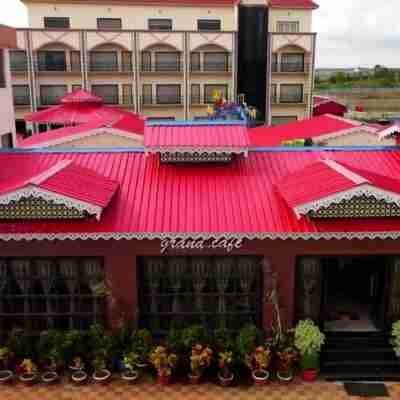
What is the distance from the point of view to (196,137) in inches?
566

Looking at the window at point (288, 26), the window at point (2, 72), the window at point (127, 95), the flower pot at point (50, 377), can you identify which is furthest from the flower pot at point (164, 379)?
the window at point (288, 26)

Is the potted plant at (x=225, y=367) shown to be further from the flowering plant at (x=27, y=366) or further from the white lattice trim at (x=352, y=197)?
the flowering plant at (x=27, y=366)

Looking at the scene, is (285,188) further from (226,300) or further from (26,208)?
(26,208)

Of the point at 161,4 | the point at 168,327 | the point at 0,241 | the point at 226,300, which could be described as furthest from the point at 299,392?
the point at 161,4

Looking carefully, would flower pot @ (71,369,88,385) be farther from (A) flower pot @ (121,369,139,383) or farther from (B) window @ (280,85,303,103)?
(B) window @ (280,85,303,103)

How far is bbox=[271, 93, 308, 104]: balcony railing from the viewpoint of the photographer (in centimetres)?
5903

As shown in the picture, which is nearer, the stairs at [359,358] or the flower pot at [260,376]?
the flower pot at [260,376]

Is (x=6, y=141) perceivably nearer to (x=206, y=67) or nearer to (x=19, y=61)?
(x=19, y=61)

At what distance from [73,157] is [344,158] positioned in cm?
818

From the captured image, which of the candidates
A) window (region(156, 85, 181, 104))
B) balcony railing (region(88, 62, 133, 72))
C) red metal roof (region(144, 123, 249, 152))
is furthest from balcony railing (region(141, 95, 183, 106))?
red metal roof (region(144, 123, 249, 152))

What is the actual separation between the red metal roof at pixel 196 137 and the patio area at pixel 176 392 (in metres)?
6.27

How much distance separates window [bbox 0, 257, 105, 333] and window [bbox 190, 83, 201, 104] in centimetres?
4668

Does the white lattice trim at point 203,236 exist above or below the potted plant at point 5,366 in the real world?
above

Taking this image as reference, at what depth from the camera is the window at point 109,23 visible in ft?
190
